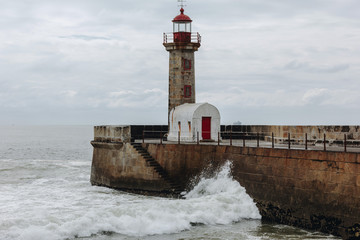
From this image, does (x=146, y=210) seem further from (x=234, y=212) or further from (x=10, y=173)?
(x=10, y=173)

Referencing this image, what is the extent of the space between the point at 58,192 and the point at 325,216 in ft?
39.4

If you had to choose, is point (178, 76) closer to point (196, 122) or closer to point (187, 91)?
point (187, 91)

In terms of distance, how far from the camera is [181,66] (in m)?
24.2

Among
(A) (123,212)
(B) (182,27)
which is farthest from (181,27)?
(A) (123,212)

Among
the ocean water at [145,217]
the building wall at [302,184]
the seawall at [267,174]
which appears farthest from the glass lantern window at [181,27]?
the ocean water at [145,217]

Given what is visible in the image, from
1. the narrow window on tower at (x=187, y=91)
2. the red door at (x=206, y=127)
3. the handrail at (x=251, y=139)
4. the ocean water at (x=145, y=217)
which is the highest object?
the narrow window on tower at (x=187, y=91)

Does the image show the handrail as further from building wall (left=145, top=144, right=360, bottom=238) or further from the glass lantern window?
the glass lantern window

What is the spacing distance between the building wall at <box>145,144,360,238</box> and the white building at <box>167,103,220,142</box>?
152 inches

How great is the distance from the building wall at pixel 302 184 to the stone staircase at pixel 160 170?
1.52m

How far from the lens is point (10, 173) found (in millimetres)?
29531

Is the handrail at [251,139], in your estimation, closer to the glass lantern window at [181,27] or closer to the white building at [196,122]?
the white building at [196,122]

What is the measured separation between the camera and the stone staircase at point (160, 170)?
19.4 meters

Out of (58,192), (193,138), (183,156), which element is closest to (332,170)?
(183,156)

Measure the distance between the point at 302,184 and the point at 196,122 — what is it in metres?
8.51
